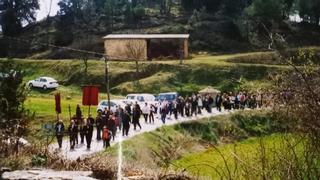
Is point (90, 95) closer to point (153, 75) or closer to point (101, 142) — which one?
point (101, 142)

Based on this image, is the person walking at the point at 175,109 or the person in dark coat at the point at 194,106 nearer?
the person walking at the point at 175,109

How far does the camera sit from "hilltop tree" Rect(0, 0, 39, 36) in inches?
3588

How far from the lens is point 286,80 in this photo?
20.6 feet

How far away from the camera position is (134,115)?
3375 cm

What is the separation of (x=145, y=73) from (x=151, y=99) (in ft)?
58.7

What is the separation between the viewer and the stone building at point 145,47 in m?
69.9

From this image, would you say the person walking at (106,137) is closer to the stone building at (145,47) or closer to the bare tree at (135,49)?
the stone building at (145,47)

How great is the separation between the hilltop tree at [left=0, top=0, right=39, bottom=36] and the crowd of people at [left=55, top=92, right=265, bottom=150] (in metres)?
51.2

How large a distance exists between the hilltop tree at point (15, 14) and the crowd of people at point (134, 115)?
51.2 meters

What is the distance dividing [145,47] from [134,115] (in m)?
37.7

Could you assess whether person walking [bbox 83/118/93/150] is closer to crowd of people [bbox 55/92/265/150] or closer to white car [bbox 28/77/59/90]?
crowd of people [bbox 55/92/265/150]

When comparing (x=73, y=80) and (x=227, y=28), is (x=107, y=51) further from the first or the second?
(x=227, y=28)

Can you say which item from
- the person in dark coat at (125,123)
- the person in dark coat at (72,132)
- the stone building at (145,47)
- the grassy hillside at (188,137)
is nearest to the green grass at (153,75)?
the stone building at (145,47)

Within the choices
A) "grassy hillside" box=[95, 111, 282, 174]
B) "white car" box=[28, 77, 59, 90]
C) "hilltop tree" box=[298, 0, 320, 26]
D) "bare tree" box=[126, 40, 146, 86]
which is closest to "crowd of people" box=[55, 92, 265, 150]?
"grassy hillside" box=[95, 111, 282, 174]
